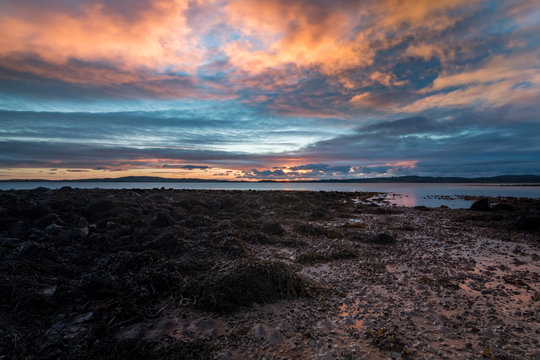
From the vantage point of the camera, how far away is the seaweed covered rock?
5918 mm

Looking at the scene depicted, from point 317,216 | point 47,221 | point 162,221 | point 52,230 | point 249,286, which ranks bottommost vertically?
point 317,216

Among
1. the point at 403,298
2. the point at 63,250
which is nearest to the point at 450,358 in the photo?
the point at 403,298

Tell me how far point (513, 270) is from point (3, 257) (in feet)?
55.6

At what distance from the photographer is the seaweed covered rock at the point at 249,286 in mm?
5918

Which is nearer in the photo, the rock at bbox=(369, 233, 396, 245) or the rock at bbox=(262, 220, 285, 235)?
the rock at bbox=(369, 233, 396, 245)

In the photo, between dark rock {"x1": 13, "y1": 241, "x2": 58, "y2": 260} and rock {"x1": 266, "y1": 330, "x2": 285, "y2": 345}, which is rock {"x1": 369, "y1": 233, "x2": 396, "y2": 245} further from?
dark rock {"x1": 13, "y1": 241, "x2": 58, "y2": 260}

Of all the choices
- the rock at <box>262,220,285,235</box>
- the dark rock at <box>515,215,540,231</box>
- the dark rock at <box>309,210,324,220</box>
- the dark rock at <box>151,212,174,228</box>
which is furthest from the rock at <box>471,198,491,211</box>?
the dark rock at <box>151,212,174,228</box>

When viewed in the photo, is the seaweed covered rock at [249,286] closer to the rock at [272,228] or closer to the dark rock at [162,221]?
the rock at [272,228]

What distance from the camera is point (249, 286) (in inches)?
247

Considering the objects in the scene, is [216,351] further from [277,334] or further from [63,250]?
[63,250]

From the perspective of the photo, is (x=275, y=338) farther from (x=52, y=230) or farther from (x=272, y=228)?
(x=52, y=230)

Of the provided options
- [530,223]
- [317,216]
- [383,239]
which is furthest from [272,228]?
[530,223]

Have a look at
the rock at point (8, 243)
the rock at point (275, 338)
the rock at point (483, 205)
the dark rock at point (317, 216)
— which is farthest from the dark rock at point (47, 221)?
the rock at point (483, 205)

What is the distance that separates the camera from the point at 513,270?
8711 mm
